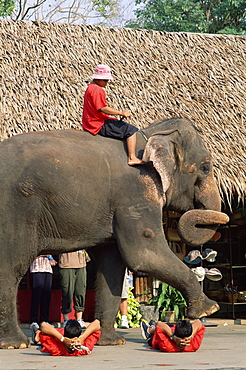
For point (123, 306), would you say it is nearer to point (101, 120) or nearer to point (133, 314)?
point (133, 314)

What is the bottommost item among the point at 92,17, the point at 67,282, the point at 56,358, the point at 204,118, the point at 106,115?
the point at 56,358

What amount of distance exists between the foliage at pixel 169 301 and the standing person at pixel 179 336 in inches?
133

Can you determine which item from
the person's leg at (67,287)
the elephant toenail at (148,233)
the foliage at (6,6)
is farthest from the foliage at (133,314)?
the foliage at (6,6)

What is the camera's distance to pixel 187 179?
7.26 metres

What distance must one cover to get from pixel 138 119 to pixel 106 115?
2.91 metres

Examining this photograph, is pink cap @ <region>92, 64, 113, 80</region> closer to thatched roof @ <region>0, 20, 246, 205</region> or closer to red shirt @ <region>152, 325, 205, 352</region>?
thatched roof @ <region>0, 20, 246, 205</region>

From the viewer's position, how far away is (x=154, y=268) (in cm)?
670

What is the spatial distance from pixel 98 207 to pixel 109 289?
3.26 ft

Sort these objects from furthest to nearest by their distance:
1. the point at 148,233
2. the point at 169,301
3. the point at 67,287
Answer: the point at 169,301, the point at 67,287, the point at 148,233

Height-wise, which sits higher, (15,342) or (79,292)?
(79,292)

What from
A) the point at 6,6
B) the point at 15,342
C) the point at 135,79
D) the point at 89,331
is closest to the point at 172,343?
the point at 89,331

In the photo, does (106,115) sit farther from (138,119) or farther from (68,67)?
(68,67)

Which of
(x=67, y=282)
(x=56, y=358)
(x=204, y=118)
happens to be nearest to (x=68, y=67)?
(x=204, y=118)

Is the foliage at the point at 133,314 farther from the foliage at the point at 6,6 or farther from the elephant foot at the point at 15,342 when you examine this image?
the foliage at the point at 6,6
